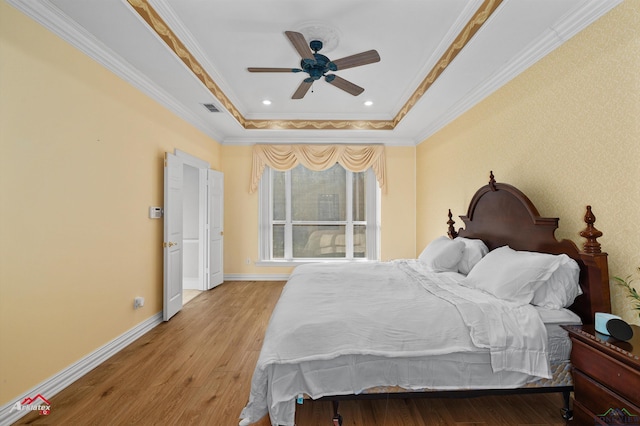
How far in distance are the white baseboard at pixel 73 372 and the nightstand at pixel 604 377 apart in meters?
3.21

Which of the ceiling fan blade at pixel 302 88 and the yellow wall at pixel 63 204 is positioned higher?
the ceiling fan blade at pixel 302 88

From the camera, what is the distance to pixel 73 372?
2131 millimetres

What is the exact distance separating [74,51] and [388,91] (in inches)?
132

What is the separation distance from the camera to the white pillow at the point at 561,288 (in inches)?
71.9

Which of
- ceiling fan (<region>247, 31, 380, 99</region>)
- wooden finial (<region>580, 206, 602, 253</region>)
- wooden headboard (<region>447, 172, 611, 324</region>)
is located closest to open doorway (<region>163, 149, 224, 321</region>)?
ceiling fan (<region>247, 31, 380, 99</region>)

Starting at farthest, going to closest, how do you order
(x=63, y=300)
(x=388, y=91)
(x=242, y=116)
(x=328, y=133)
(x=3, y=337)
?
1. (x=328, y=133)
2. (x=242, y=116)
3. (x=388, y=91)
4. (x=63, y=300)
5. (x=3, y=337)

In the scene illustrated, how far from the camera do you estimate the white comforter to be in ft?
5.01

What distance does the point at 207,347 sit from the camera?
106 inches

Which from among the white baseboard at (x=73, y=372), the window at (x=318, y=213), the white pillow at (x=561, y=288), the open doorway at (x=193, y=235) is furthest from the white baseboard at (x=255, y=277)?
the white pillow at (x=561, y=288)

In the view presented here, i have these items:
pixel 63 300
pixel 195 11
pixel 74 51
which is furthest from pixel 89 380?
pixel 195 11

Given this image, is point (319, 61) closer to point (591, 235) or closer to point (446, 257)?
point (446, 257)

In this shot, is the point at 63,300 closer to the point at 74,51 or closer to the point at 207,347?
the point at 207,347

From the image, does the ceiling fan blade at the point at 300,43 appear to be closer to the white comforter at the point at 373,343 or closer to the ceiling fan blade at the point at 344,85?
the ceiling fan blade at the point at 344,85

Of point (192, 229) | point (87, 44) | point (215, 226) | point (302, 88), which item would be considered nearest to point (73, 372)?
point (87, 44)
